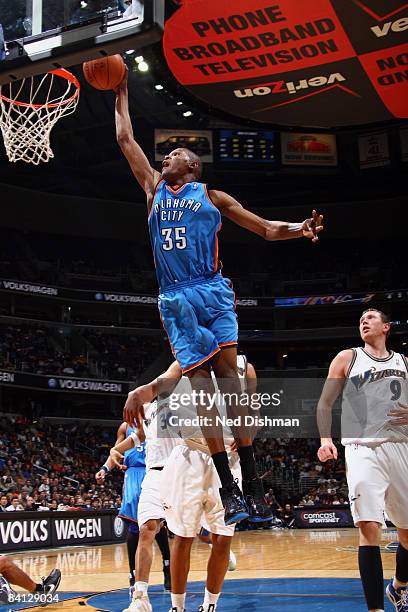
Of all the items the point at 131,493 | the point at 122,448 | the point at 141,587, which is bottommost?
the point at 141,587

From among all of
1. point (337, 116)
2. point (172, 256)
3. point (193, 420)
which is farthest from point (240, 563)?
point (337, 116)

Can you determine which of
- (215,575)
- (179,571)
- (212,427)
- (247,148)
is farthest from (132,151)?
(247,148)

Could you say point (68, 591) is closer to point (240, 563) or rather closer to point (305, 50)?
point (240, 563)

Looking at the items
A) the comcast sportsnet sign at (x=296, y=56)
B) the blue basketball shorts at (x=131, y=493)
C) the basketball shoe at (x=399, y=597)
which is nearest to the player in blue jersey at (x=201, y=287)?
the basketball shoe at (x=399, y=597)

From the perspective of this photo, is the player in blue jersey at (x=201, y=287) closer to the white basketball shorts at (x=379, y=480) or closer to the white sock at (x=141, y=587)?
the white basketball shorts at (x=379, y=480)

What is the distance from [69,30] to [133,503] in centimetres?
501

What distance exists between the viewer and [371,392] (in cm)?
580

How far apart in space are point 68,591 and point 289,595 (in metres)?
2.63

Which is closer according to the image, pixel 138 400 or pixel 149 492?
pixel 138 400

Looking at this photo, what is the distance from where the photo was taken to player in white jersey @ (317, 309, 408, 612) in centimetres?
532

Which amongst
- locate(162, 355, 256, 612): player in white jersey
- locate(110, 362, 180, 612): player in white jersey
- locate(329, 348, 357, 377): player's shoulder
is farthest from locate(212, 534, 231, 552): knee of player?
locate(329, 348, 357, 377): player's shoulder

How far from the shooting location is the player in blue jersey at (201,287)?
419 cm

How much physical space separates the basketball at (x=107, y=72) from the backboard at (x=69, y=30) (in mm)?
130

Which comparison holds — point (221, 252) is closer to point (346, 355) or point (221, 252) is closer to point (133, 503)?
point (133, 503)
